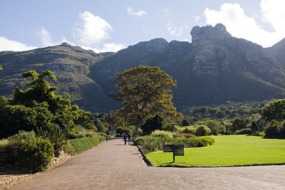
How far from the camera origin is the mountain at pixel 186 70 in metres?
130

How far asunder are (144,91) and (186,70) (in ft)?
327

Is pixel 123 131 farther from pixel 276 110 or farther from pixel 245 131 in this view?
pixel 276 110

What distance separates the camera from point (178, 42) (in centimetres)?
19288

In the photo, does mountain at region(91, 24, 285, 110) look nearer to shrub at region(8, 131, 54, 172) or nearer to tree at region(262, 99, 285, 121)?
tree at region(262, 99, 285, 121)

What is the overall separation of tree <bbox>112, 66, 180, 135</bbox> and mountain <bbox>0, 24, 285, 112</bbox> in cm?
6044

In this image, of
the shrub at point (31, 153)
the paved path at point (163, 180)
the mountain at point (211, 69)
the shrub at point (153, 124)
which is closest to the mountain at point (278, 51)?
the mountain at point (211, 69)

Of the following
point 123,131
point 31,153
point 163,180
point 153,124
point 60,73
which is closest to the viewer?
point 163,180

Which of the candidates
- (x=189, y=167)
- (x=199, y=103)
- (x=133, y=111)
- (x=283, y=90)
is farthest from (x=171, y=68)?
(x=189, y=167)

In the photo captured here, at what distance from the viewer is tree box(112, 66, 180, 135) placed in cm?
5519

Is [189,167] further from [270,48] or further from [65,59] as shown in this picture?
[270,48]

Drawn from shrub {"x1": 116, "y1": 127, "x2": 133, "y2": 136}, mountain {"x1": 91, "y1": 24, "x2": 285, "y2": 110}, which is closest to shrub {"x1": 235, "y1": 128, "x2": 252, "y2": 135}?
shrub {"x1": 116, "y1": 127, "x2": 133, "y2": 136}

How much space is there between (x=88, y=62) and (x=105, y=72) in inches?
1093

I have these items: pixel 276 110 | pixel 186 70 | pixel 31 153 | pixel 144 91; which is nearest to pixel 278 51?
pixel 186 70

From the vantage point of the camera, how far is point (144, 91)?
55219 mm
